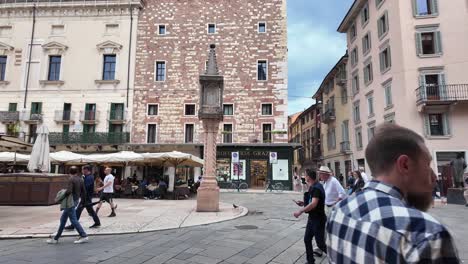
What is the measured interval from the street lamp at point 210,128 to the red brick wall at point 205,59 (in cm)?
1570

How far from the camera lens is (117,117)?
28.0m

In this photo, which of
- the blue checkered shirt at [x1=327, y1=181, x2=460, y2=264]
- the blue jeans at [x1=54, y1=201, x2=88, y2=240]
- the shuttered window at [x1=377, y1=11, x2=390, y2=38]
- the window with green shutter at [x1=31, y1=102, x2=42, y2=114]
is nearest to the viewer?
the blue checkered shirt at [x1=327, y1=181, x2=460, y2=264]

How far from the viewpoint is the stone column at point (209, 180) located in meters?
11.1

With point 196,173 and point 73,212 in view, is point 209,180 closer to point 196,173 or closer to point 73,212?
point 73,212

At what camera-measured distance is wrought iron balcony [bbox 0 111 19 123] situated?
27797 mm

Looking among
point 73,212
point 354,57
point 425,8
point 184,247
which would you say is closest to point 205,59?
point 354,57

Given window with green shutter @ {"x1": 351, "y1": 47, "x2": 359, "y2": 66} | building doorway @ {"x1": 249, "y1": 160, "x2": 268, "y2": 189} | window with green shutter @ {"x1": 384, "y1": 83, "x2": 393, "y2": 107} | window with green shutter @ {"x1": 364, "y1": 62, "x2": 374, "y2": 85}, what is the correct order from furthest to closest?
1. window with green shutter @ {"x1": 351, "y1": 47, "x2": 359, "y2": 66}
2. building doorway @ {"x1": 249, "y1": 160, "x2": 268, "y2": 189}
3. window with green shutter @ {"x1": 364, "y1": 62, "x2": 374, "y2": 85}
4. window with green shutter @ {"x1": 384, "y1": 83, "x2": 393, "y2": 107}

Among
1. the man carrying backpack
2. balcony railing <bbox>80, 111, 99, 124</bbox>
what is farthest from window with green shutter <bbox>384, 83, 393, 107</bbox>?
balcony railing <bbox>80, 111, 99, 124</bbox>

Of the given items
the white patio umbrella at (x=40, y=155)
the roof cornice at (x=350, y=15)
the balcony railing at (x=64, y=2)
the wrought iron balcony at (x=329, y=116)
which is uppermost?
the balcony railing at (x=64, y=2)

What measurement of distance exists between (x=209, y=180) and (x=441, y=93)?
18.6 metres

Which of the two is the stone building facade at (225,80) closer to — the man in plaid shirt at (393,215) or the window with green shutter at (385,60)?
the window with green shutter at (385,60)

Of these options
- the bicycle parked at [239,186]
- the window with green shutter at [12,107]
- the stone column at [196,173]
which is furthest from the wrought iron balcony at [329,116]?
the window with green shutter at [12,107]

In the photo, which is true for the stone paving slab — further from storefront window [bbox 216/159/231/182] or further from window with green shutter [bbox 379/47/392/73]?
window with green shutter [bbox 379/47/392/73]

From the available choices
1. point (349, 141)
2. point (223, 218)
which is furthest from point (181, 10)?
point (223, 218)
